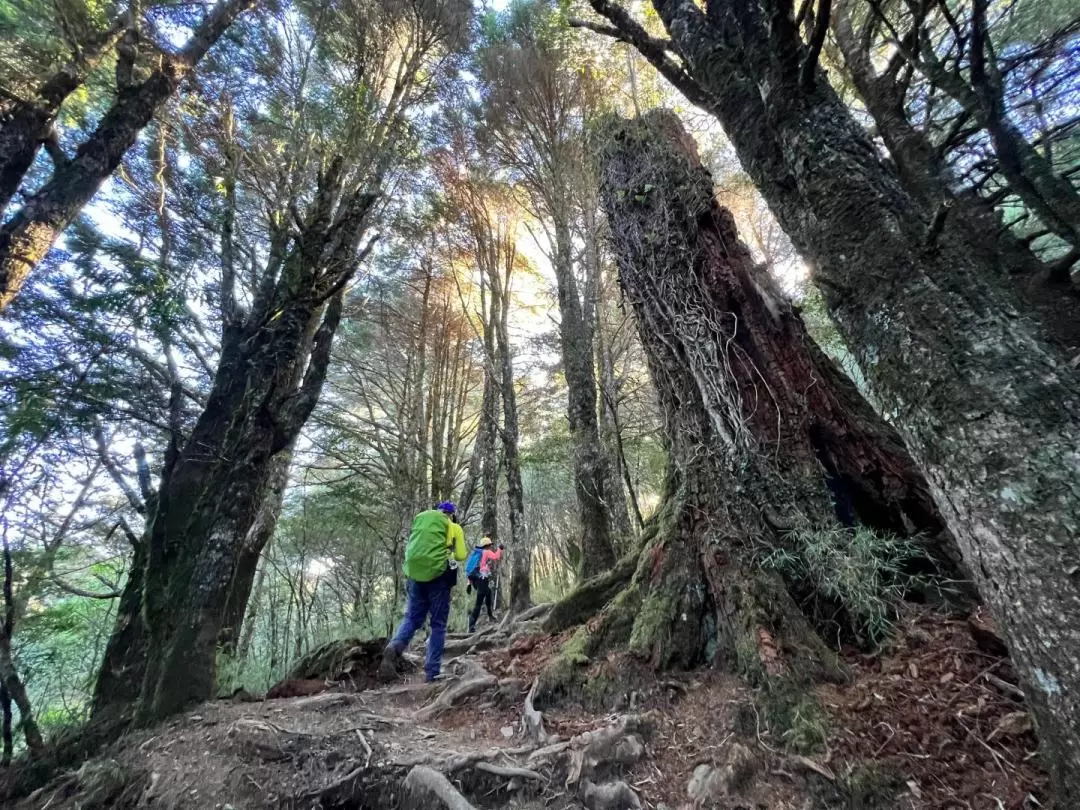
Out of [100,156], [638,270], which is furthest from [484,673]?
[100,156]

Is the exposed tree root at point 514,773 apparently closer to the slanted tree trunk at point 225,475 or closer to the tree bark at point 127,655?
the slanted tree trunk at point 225,475

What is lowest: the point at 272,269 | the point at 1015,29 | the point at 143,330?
the point at 143,330

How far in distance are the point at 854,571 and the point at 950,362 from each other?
162cm

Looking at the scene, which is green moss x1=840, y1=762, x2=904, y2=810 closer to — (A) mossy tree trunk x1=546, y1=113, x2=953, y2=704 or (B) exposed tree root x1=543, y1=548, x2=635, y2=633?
(A) mossy tree trunk x1=546, y1=113, x2=953, y2=704

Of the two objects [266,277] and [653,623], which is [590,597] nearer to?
[653,623]

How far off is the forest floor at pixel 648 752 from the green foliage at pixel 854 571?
0.51 ft

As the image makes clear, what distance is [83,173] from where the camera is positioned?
4930 mm

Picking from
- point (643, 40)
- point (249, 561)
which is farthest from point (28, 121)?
point (643, 40)

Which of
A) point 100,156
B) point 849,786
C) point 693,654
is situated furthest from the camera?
point 100,156

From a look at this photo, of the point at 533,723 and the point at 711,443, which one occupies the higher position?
the point at 711,443

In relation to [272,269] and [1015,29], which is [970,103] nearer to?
[1015,29]

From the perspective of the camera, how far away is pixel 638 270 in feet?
13.8

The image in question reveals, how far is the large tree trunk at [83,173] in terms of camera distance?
4371 millimetres

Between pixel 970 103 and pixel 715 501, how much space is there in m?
3.84
